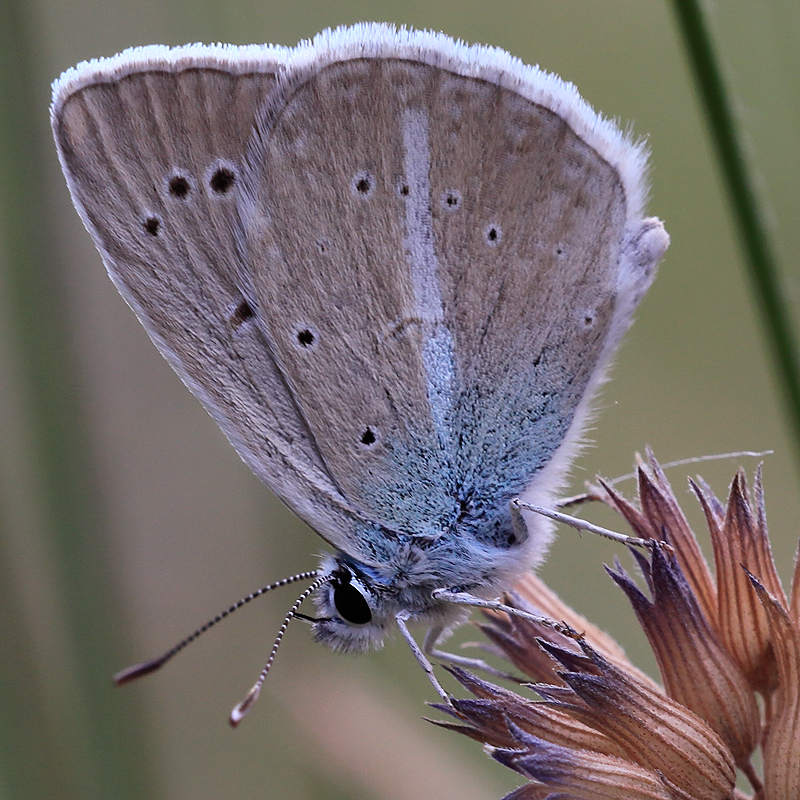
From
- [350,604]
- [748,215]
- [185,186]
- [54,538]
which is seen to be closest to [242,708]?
[350,604]

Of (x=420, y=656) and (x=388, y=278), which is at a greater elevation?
(x=388, y=278)

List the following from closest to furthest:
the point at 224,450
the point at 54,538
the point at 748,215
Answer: the point at 748,215 < the point at 54,538 < the point at 224,450

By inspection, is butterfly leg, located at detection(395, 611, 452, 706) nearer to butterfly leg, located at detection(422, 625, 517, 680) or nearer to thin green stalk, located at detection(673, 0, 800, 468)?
butterfly leg, located at detection(422, 625, 517, 680)

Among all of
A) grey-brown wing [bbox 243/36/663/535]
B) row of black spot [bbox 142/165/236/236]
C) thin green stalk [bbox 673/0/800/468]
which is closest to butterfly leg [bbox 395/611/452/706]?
grey-brown wing [bbox 243/36/663/535]

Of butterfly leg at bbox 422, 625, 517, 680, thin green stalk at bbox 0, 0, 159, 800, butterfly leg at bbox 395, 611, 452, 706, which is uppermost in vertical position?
thin green stalk at bbox 0, 0, 159, 800

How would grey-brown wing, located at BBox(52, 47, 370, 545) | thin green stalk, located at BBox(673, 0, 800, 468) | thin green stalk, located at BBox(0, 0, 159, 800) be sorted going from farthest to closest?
grey-brown wing, located at BBox(52, 47, 370, 545) < thin green stalk, located at BBox(0, 0, 159, 800) < thin green stalk, located at BBox(673, 0, 800, 468)

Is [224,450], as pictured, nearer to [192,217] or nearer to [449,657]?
[192,217]

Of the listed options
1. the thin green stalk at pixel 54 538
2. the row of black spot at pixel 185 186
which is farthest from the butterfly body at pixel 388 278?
the thin green stalk at pixel 54 538
